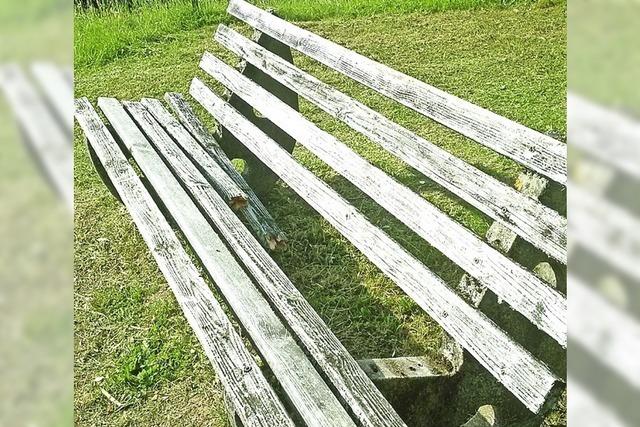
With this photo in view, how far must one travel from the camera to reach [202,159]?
2.50m

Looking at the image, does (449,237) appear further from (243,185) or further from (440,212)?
(243,185)

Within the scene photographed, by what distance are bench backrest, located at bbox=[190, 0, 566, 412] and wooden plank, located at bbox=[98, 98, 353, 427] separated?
1.07 ft

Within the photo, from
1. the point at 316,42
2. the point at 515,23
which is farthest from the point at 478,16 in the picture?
the point at 316,42

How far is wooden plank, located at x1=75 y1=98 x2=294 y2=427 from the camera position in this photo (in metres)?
1.34

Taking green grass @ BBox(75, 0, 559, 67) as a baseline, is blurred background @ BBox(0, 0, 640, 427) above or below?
above

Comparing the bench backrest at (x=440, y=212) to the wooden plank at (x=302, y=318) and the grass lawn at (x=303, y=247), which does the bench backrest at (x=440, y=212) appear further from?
the grass lawn at (x=303, y=247)

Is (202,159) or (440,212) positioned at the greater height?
(440,212)

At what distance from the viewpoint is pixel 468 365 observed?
1642 mm

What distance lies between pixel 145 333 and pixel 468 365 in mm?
1189

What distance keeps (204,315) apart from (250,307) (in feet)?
0.41

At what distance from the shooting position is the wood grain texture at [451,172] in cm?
141
